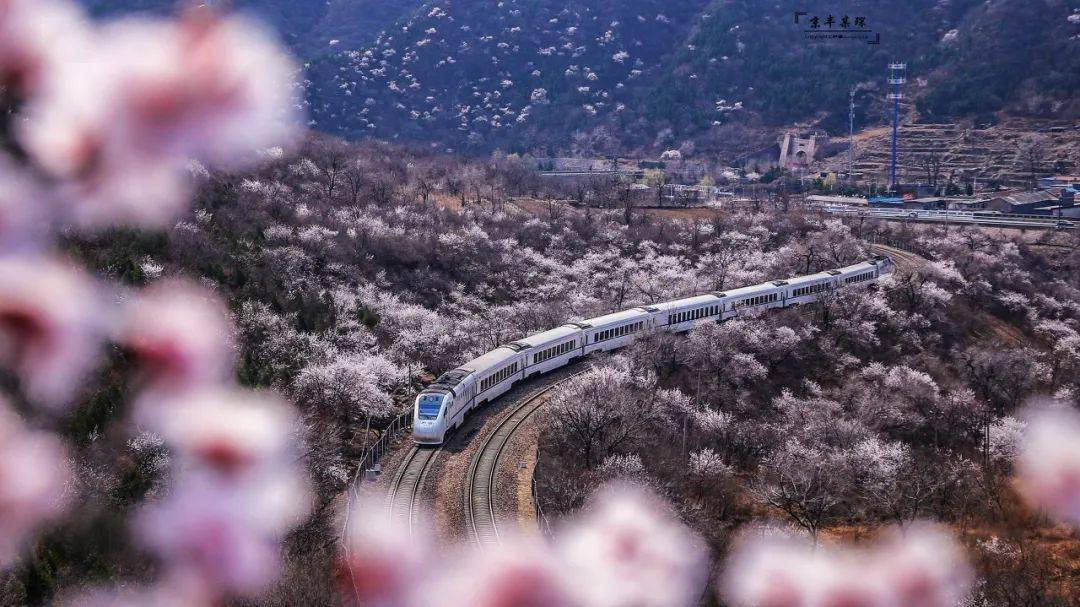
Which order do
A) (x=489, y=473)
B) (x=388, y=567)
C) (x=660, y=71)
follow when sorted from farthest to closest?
(x=660, y=71), (x=489, y=473), (x=388, y=567)

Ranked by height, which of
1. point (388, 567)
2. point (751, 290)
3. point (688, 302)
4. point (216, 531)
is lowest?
point (751, 290)

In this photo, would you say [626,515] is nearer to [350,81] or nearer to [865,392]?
[865,392]

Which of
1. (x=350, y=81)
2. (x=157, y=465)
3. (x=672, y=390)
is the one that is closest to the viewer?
(x=157, y=465)

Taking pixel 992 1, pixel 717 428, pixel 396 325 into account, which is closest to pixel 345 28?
pixel 992 1

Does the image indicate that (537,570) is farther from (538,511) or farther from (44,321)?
(538,511)

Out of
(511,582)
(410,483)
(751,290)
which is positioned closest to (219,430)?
(511,582)

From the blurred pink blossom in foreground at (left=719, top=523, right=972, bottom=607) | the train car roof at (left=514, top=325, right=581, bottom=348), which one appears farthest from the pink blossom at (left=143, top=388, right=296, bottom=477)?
the train car roof at (left=514, top=325, right=581, bottom=348)

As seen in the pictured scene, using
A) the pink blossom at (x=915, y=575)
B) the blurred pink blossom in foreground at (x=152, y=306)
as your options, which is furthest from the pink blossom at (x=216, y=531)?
the pink blossom at (x=915, y=575)
